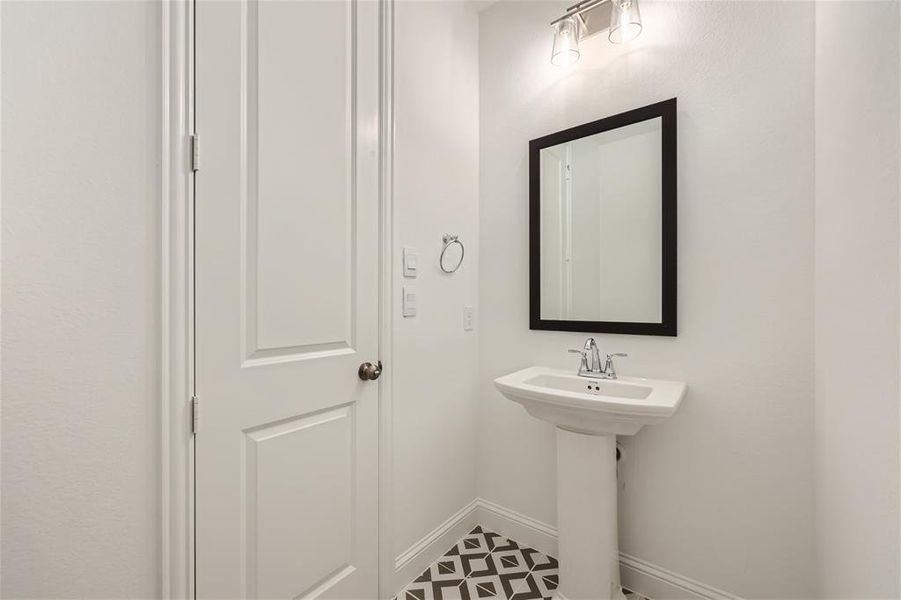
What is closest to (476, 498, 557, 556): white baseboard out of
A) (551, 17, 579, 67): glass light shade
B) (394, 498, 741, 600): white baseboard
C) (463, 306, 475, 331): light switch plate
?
(394, 498, 741, 600): white baseboard

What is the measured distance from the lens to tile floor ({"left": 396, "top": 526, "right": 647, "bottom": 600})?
57.7 inches

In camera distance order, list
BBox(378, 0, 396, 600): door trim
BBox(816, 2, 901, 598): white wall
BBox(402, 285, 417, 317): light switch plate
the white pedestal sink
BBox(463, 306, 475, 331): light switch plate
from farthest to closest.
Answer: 1. BBox(463, 306, 475, 331): light switch plate
2. BBox(402, 285, 417, 317): light switch plate
3. BBox(378, 0, 396, 600): door trim
4. the white pedestal sink
5. BBox(816, 2, 901, 598): white wall

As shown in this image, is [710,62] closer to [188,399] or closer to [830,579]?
[830,579]

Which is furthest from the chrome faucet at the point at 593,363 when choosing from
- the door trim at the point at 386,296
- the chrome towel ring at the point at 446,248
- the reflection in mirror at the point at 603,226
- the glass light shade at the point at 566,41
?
the glass light shade at the point at 566,41

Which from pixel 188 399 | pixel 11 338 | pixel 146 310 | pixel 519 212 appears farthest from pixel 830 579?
pixel 11 338

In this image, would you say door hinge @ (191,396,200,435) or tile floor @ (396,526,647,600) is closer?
door hinge @ (191,396,200,435)

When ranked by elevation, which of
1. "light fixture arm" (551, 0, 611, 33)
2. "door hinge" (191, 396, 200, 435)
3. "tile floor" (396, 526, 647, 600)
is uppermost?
"light fixture arm" (551, 0, 611, 33)

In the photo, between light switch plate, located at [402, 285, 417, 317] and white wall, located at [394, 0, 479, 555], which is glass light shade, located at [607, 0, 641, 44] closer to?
white wall, located at [394, 0, 479, 555]

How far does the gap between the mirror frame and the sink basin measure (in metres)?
0.21

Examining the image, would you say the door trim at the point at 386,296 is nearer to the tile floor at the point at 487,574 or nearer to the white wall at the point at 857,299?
the tile floor at the point at 487,574

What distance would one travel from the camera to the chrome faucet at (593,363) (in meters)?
1.50

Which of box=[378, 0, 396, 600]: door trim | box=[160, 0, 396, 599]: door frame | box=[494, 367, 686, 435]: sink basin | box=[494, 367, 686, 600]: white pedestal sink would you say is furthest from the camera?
box=[378, 0, 396, 600]: door trim

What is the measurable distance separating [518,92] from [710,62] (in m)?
0.78

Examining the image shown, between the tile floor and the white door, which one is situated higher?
the white door
